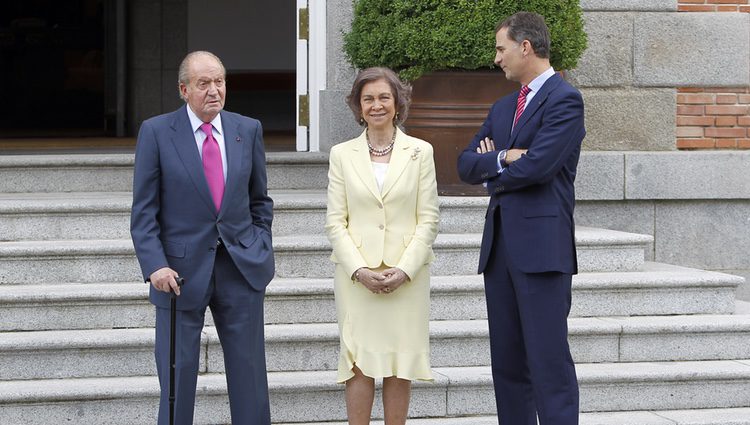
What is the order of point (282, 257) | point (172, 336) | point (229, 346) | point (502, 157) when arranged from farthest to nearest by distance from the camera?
point (282, 257), point (502, 157), point (229, 346), point (172, 336)

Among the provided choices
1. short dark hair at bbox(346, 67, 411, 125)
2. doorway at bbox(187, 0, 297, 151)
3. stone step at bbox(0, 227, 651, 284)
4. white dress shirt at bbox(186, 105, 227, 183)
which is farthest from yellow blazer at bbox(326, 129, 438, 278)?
doorway at bbox(187, 0, 297, 151)

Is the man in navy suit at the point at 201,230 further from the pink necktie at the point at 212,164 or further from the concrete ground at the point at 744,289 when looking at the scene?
the concrete ground at the point at 744,289

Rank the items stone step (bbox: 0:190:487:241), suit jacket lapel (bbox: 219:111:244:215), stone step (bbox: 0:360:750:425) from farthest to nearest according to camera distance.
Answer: stone step (bbox: 0:190:487:241) → stone step (bbox: 0:360:750:425) → suit jacket lapel (bbox: 219:111:244:215)

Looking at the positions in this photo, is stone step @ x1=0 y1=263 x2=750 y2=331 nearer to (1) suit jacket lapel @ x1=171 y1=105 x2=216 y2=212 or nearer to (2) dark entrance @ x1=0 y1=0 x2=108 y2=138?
(1) suit jacket lapel @ x1=171 y1=105 x2=216 y2=212

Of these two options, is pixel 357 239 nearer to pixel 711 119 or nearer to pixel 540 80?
pixel 540 80

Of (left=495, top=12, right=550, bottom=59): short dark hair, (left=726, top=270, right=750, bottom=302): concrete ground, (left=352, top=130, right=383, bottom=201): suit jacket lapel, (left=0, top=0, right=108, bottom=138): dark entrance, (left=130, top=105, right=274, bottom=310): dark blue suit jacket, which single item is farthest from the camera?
(left=0, top=0, right=108, bottom=138): dark entrance

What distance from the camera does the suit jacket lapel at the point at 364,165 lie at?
5.02m

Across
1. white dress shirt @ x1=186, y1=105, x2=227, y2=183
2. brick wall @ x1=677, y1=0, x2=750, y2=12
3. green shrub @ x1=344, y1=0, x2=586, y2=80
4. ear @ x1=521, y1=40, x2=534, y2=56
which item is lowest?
white dress shirt @ x1=186, y1=105, x2=227, y2=183

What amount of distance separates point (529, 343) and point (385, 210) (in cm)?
79

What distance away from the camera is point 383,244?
16.4ft

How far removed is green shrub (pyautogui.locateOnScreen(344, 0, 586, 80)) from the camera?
7.09 meters

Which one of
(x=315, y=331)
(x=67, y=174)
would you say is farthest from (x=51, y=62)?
(x=315, y=331)

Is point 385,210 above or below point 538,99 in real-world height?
below

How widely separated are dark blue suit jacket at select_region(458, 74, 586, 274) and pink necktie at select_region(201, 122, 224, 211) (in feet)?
3.44
